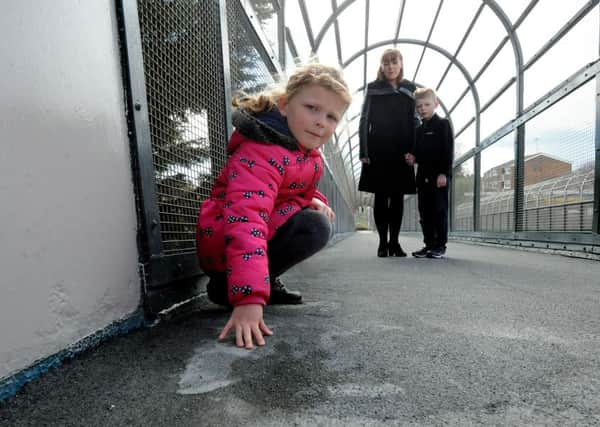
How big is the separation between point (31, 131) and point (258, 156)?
1.74 feet

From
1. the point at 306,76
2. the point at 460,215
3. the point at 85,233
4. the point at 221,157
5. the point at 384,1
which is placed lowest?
the point at 460,215

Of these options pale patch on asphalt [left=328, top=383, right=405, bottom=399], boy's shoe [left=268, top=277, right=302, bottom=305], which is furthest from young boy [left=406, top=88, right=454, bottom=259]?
pale patch on asphalt [left=328, top=383, right=405, bottom=399]

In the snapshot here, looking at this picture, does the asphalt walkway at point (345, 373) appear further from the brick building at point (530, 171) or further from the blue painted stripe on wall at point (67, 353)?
the brick building at point (530, 171)

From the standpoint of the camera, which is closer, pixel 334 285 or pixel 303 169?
pixel 303 169

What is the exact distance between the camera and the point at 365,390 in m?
0.68

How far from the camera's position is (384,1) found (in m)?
6.39

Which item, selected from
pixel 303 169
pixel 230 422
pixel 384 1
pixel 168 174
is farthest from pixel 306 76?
pixel 384 1

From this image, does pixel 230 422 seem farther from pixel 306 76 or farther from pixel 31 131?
pixel 306 76

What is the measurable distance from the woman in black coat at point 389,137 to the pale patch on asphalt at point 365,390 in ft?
8.56

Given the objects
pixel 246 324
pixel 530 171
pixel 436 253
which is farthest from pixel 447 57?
pixel 246 324

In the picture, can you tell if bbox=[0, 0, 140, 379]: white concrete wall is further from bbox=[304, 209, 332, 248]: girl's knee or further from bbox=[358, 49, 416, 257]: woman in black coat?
bbox=[358, 49, 416, 257]: woman in black coat

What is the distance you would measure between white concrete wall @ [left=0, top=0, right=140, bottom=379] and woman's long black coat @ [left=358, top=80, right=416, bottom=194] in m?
2.47

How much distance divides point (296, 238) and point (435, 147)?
2.43 meters

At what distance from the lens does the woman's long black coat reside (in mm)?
3113
